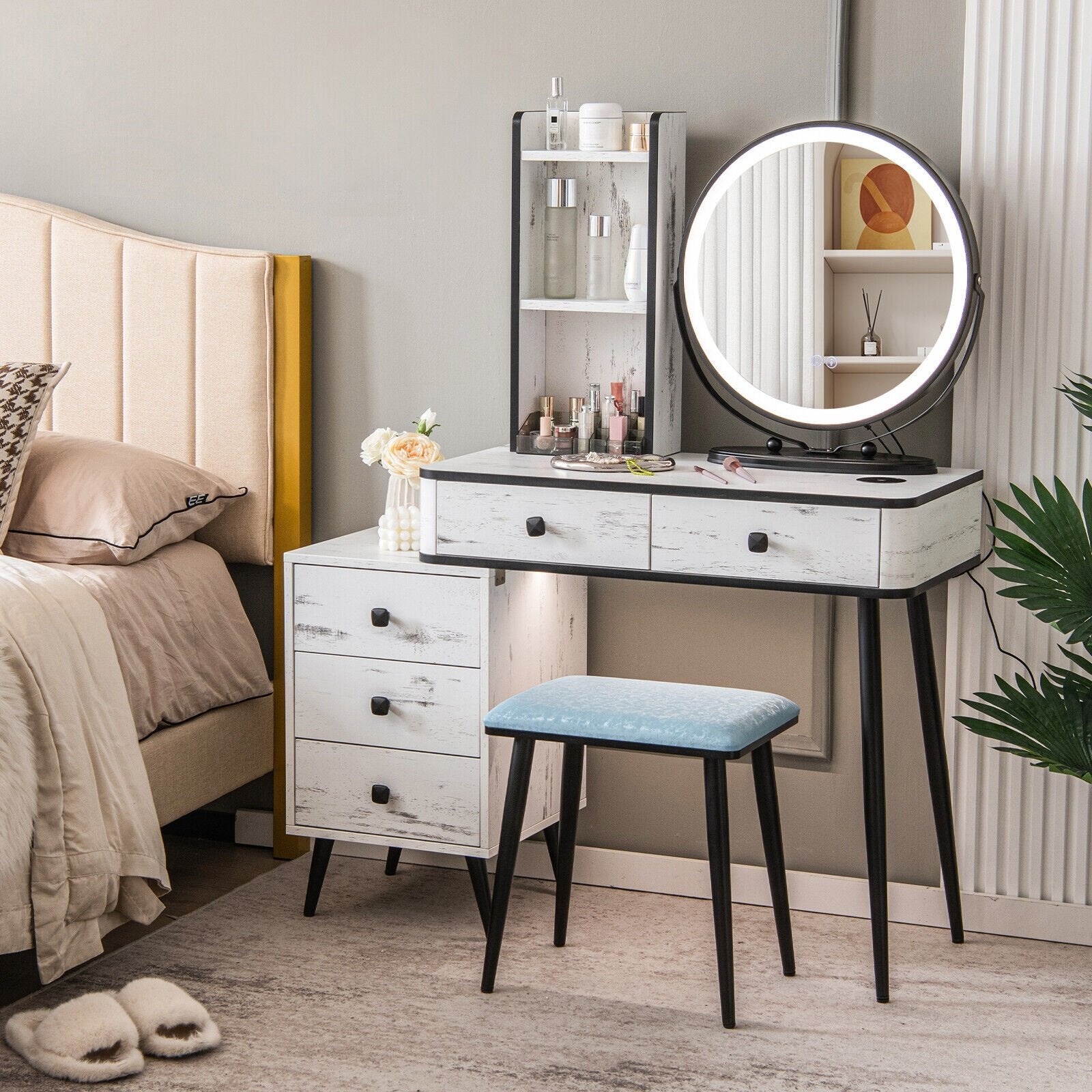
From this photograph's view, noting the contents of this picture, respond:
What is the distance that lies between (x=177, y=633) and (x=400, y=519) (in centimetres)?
48

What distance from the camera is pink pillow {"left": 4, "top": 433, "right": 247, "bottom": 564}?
8.61 feet

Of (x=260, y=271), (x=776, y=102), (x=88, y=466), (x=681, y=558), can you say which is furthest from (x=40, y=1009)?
(x=776, y=102)

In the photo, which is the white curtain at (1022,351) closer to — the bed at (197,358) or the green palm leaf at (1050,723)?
the green palm leaf at (1050,723)

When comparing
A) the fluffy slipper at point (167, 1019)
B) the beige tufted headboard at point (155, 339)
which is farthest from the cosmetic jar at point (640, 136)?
the fluffy slipper at point (167, 1019)

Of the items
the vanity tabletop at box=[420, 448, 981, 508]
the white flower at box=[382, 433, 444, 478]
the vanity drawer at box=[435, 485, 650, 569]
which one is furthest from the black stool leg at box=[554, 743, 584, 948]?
the white flower at box=[382, 433, 444, 478]

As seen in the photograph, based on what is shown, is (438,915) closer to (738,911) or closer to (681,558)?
(738,911)

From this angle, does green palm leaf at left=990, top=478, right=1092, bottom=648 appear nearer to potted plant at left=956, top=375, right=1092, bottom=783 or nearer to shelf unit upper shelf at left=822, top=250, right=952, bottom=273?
potted plant at left=956, top=375, right=1092, bottom=783

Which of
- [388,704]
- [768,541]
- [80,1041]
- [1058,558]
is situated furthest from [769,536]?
[80,1041]

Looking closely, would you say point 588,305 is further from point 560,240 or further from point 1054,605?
point 1054,605

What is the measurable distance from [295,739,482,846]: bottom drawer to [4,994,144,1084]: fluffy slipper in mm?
563

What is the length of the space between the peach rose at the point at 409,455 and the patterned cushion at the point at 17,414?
0.65 meters

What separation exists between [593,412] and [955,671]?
82 centimetres

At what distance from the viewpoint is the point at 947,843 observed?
2498 millimetres

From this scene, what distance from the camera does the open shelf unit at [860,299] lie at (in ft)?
8.00
